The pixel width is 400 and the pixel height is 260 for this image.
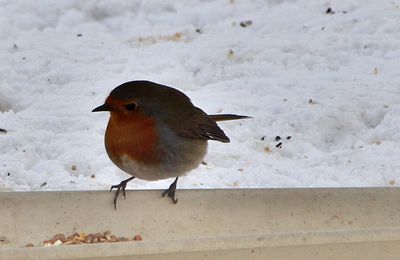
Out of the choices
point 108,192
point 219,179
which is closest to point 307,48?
point 219,179

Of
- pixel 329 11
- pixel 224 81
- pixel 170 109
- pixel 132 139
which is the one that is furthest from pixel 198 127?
pixel 329 11

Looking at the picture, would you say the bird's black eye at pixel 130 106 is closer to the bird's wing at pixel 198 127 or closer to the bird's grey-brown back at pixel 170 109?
the bird's grey-brown back at pixel 170 109

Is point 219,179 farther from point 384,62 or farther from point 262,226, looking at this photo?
point 384,62

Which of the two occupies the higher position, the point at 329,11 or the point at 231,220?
the point at 329,11

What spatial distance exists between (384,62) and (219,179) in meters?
1.57

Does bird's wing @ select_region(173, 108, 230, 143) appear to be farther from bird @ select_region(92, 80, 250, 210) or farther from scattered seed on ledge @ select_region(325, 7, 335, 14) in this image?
scattered seed on ledge @ select_region(325, 7, 335, 14)

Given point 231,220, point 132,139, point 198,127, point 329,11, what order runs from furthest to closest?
point 329,11 → point 198,127 → point 132,139 → point 231,220

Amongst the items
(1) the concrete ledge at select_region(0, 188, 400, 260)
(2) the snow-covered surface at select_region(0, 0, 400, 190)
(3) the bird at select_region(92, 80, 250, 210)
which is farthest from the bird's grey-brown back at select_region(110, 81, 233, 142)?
(2) the snow-covered surface at select_region(0, 0, 400, 190)

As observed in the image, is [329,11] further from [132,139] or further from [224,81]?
[132,139]

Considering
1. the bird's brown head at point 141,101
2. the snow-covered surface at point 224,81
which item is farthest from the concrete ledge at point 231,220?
the snow-covered surface at point 224,81

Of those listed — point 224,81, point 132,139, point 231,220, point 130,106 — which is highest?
point 130,106

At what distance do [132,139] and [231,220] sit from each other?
459 mm

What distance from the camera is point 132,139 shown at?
3.35 meters

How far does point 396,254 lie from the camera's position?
309 centimetres
